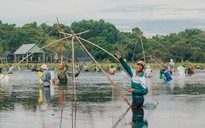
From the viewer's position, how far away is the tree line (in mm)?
85875

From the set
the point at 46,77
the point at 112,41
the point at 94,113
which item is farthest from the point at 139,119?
the point at 112,41

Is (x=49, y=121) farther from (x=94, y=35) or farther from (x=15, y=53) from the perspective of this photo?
(x=94, y=35)

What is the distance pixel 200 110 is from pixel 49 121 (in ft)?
15.2

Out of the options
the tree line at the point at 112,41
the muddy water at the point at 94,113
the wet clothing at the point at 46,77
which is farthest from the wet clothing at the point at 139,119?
the tree line at the point at 112,41

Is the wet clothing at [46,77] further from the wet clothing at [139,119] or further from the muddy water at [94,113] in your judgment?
the wet clothing at [139,119]

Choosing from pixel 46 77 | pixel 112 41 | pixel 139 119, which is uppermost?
pixel 112 41

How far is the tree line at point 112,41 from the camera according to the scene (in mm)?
85875

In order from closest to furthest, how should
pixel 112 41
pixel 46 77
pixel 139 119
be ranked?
pixel 139 119
pixel 46 77
pixel 112 41

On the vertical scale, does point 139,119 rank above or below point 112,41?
below

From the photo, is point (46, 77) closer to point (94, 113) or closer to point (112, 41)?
point (94, 113)

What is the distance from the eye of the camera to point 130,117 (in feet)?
42.3

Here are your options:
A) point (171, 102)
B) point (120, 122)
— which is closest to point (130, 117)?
point (120, 122)

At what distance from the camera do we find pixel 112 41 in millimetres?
109438

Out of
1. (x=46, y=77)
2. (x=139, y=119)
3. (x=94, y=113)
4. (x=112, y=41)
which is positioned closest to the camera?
(x=139, y=119)
